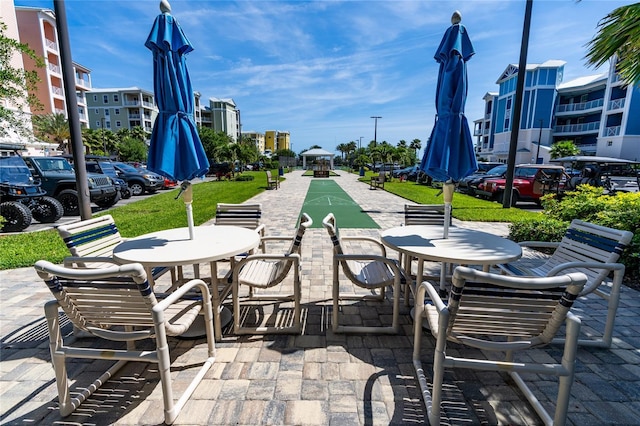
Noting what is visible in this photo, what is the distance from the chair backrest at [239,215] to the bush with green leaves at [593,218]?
201 inches

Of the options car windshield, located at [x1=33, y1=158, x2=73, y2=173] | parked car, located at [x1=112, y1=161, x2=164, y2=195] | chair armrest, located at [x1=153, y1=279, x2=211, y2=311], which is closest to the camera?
chair armrest, located at [x1=153, y1=279, x2=211, y2=311]

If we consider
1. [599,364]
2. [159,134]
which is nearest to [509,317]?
[599,364]

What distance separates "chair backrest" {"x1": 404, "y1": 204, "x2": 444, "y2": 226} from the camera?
173 inches

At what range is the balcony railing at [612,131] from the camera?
31672 millimetres

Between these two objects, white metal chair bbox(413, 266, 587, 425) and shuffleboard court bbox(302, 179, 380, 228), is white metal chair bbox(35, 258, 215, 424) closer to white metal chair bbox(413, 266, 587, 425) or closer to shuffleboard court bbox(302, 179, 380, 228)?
white metal chair bbox(413, 266, 587, 425)

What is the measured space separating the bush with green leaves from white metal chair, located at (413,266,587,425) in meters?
3.78

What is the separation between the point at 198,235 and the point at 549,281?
3066 mm

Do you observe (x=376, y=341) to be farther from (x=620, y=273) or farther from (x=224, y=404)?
(x=620, y=273)

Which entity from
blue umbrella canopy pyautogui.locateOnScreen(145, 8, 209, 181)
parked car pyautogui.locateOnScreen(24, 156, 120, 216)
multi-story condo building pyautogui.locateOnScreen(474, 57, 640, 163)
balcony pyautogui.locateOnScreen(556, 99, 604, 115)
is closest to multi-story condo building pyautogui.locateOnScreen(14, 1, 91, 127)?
parked car pyautogui.locateOnScreen(24, 156, 120, 216)

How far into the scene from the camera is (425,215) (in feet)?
14.5

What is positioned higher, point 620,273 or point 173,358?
point 620,273

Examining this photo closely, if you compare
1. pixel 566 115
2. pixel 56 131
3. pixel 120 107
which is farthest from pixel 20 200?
pixel 120 107

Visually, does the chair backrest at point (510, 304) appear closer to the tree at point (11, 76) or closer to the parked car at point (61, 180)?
the tree at point (11, 76)

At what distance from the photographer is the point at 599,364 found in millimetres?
2648
